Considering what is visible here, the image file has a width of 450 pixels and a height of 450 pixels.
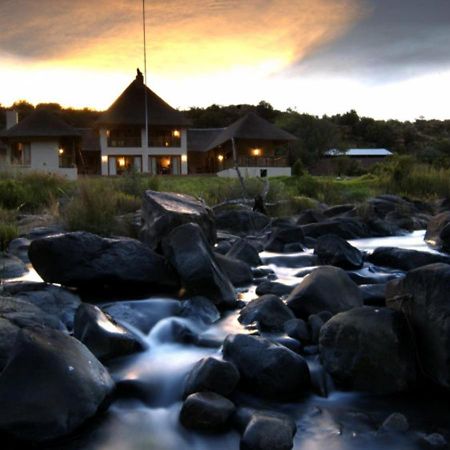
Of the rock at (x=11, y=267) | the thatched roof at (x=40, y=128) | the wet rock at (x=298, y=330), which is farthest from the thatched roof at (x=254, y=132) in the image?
the wet rock at (x=298, y=330)

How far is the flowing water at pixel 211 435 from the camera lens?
355 centimetres

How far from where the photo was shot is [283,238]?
1096 cm

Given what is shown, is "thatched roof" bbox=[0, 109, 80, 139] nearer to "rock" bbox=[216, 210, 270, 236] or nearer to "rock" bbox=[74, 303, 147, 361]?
"rock" bbox=[216, 210, 270, 236]

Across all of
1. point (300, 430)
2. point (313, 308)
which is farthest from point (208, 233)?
point (300, 430)

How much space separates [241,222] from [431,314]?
30.6ft

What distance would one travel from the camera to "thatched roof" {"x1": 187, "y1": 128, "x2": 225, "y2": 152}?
161 feet

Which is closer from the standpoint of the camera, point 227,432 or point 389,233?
point 227,432

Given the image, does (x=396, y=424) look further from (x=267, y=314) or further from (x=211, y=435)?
(x=267, y=314)

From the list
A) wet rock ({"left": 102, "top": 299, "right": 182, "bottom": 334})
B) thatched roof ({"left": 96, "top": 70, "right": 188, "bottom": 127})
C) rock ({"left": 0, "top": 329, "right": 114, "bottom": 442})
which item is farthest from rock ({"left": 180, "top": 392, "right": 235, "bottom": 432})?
thatched roof ({"left": 96, "top": 70, "right": 188, "bottom": 127})

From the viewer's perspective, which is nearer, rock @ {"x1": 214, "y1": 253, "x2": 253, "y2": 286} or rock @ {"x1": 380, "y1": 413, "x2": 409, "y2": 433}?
rock @ {"x1": 380, "y1": 413, "x2": 409, "y2": 433}

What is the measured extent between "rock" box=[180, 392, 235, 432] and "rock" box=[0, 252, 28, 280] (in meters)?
4.28

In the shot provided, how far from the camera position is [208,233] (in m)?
8.58

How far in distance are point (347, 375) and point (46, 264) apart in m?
3.89

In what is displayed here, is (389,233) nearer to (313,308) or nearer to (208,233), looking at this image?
(208,233)
